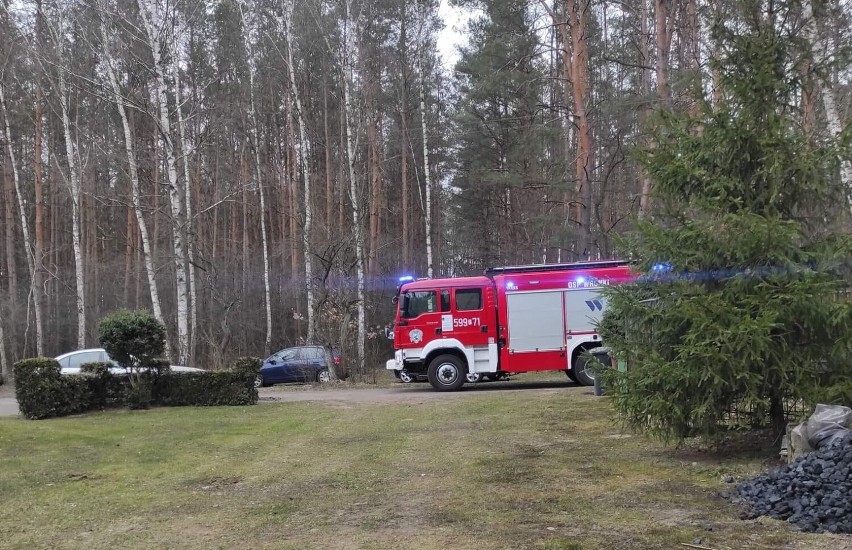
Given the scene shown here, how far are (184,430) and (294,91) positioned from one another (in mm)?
15252

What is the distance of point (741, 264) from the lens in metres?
7.39

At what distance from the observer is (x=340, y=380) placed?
2162 cm

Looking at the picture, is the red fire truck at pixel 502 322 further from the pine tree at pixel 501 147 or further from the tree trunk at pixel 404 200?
the tree trunk at pixel 404 200

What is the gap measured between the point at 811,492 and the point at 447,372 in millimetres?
12085

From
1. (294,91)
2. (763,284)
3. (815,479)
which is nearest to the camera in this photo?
(815,479)

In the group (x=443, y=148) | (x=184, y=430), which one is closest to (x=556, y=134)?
(x=443, y=148)

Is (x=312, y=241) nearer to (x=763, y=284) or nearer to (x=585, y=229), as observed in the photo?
(x=585, y=229)

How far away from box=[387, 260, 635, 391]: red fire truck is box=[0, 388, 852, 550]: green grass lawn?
4.81 m

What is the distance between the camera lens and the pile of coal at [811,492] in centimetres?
525

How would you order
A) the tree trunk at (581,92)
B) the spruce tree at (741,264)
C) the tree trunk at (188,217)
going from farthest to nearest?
the tree trunk at (188,217)
the tree trunk at (581,92)
the spruce tree at (741,264)

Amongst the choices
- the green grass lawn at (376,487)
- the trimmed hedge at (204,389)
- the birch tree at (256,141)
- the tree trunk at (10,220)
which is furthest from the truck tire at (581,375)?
the tree trunk at (10,220)

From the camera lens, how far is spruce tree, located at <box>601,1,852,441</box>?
7.10 m

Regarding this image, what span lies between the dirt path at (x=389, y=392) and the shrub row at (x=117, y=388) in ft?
4.15

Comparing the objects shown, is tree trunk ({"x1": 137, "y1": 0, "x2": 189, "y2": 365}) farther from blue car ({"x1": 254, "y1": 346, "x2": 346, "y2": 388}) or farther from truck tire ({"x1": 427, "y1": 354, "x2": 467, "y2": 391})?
truck tire ({"x1": 427, "y1": 354, "x2": 467, "y2": 391})
